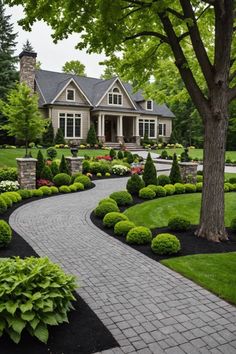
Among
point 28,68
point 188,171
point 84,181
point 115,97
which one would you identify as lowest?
point 84,181

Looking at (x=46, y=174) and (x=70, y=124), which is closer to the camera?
(x=46, y=174)

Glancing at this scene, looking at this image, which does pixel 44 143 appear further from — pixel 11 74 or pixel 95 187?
pixel 95 187

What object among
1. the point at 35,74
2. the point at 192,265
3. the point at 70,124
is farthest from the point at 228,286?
the point at 35,74

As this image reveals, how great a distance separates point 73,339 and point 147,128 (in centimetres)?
3829

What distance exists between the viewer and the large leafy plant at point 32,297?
4363 mm

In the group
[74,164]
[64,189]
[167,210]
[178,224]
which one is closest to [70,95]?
[74,164]

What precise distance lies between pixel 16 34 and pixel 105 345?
1589 inches

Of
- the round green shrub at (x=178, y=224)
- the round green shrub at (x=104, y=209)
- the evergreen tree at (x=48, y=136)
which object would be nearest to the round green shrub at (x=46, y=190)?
the round green shrub at (x=104, y=209)

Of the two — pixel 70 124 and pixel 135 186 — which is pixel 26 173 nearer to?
pixel 135 186

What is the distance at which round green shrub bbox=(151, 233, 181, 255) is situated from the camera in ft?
25.8

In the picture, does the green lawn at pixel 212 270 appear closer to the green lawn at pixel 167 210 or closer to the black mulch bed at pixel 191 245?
the black mulch bed at pixel 191 245

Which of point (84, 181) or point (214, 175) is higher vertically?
point (214, 175)

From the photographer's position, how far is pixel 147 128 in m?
41.7

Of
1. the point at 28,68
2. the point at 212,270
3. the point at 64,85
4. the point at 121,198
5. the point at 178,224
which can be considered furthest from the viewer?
the point at 64,85
